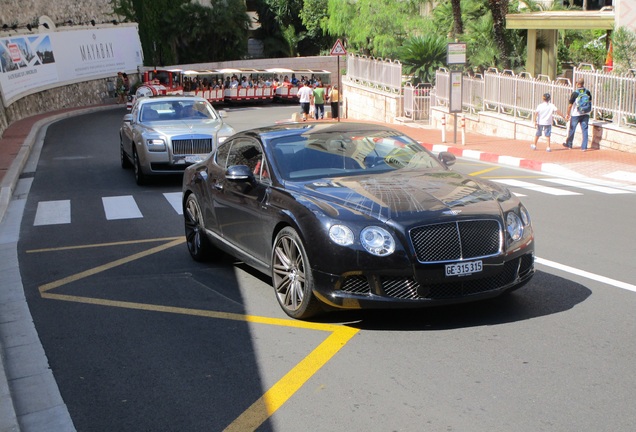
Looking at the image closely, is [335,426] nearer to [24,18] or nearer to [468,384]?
[468,384]

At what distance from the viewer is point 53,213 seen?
1398cm

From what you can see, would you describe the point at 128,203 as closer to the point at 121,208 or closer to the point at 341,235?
the point at 121,208

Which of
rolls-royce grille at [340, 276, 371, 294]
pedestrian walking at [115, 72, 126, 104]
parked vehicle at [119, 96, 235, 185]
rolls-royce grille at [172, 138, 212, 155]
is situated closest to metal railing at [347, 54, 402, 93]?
pedestrian walking at [115, 72, 126, 104]

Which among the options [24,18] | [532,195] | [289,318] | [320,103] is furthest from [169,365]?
[24,18]

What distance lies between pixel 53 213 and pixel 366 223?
354 inches

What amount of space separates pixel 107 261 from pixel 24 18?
124 feet

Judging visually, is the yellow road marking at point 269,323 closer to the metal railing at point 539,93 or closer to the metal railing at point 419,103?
the metal railing at point 539,93

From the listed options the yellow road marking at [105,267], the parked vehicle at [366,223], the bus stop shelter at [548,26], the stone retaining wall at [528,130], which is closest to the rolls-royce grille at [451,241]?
the parked vehicle at [366,223]

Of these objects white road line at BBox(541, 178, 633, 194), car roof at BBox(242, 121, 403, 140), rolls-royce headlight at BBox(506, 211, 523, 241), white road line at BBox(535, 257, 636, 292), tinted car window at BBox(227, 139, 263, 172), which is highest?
car roof at BBox(242, 121, 403, 140)

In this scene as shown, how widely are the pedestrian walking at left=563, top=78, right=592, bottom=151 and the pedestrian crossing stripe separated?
450cm

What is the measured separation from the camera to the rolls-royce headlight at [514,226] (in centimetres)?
→ 674

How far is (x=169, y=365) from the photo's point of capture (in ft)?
19.7

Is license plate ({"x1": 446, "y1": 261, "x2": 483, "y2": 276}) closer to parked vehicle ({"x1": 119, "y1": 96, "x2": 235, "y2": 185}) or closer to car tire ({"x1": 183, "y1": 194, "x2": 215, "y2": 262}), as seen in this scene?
car tire ({"x1": 183, "y1": 194, "x2": 215, "y2": 262})

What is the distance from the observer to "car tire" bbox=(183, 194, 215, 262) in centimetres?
929
